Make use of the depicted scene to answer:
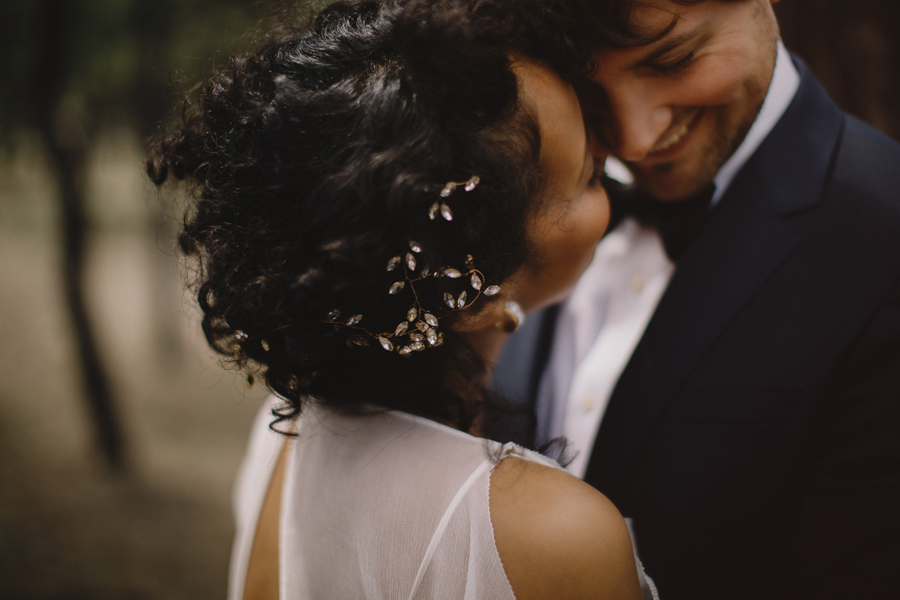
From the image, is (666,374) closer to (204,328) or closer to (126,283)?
(204,328)

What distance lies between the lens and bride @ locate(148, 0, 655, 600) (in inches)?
46.0

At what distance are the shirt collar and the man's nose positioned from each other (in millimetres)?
272

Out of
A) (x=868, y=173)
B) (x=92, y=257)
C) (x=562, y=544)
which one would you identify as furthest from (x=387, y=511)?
(x=92, y=257)

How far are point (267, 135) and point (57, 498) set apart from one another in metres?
5.65

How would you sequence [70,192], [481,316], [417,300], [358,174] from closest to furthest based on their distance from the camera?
[358,174] → [417,300] → [481,316] → [70,192]

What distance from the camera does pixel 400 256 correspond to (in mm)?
1223

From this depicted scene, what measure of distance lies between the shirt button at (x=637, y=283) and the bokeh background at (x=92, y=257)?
1314 mm

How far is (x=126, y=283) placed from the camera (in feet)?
40.1

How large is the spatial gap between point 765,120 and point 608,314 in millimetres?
798

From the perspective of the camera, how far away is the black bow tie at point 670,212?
1.75m

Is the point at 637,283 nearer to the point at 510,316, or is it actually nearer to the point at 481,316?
the point at 510,316

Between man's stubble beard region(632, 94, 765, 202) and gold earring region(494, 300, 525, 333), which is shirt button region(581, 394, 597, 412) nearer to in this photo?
gold earring region(494, 300, 525, 333)

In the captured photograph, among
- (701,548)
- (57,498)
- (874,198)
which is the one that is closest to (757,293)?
(874,198)

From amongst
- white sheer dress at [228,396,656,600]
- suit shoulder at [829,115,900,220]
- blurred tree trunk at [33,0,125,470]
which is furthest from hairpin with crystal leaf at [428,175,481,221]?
Answer: blurred tree trunk at [33,0,125,470]
